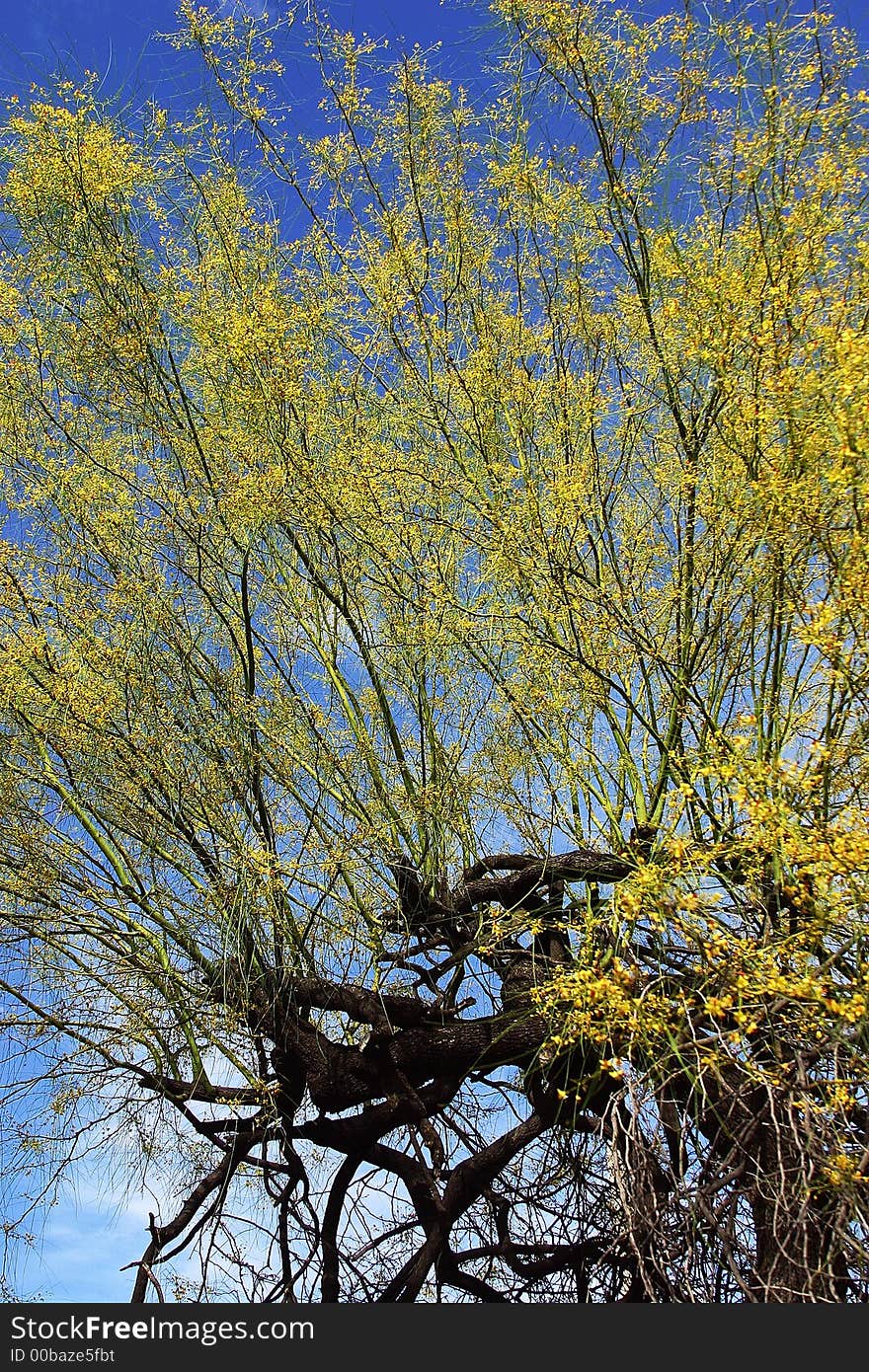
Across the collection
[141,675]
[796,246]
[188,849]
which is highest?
[796,246]

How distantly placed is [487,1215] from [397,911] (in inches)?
61.7

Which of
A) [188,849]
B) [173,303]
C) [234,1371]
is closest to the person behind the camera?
[234,1371]

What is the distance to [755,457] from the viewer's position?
10.5 ft

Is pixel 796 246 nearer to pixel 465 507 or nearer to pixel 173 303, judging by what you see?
pixel 465 507

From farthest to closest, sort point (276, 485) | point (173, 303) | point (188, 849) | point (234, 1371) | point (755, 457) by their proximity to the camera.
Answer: point (173, 303), point (188, 849), point (276, 485), point (755, 457), point (234, 1371)

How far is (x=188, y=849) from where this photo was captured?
423cm

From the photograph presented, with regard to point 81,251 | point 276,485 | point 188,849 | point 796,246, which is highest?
point 81,251

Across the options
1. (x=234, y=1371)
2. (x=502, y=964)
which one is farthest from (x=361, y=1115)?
(x=234, y=1371)

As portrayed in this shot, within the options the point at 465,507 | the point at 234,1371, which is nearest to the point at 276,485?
the point at 465,507

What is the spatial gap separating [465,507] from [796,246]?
144 cm

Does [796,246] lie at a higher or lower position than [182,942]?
higher

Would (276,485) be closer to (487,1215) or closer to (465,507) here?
(465,507)

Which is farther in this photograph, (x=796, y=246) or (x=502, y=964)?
(x=502, y=964)

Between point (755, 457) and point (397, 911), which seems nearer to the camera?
point (755, 457)
